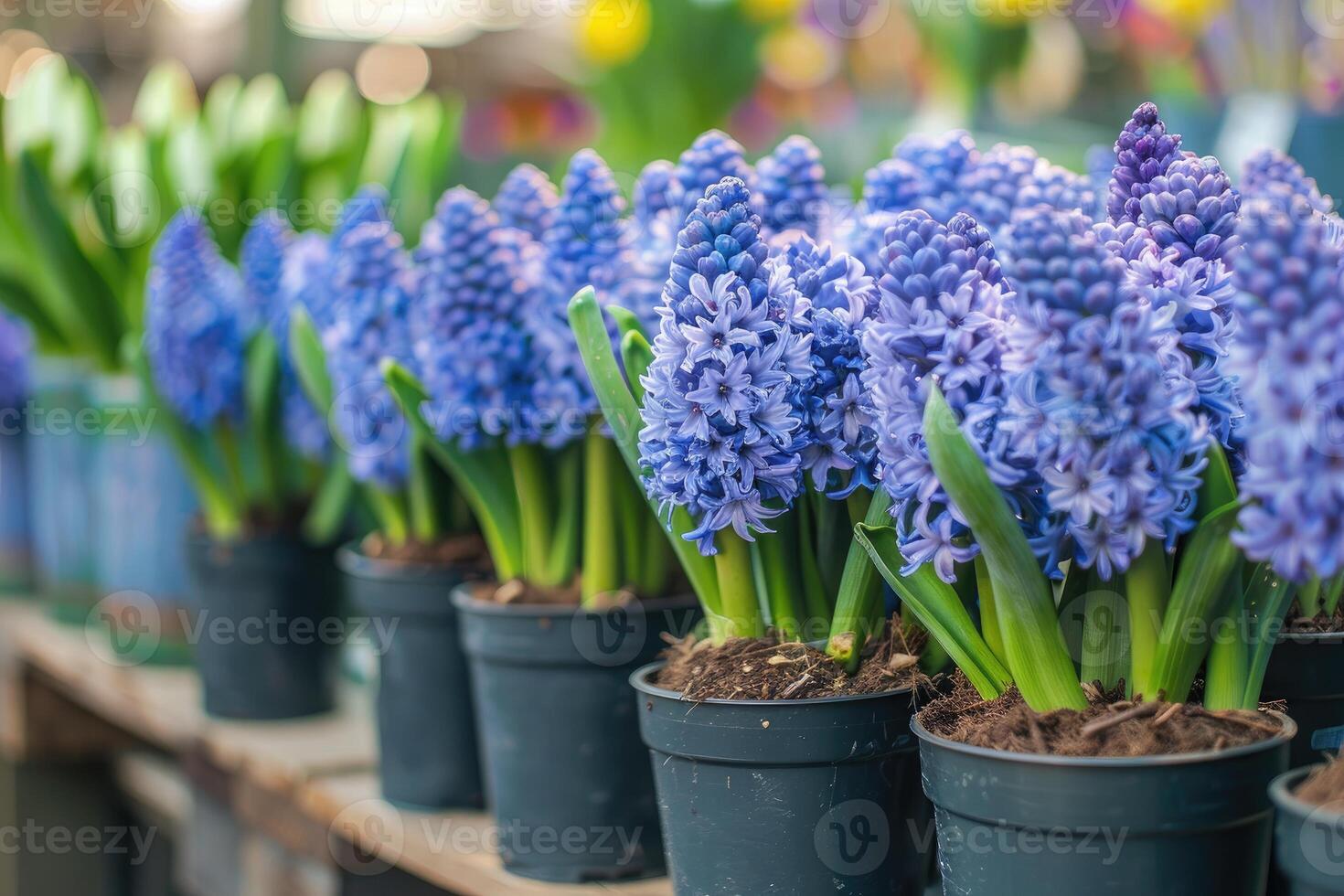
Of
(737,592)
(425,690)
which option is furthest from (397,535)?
(737,592)

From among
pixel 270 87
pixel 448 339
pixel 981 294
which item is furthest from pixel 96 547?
pixel 981 294

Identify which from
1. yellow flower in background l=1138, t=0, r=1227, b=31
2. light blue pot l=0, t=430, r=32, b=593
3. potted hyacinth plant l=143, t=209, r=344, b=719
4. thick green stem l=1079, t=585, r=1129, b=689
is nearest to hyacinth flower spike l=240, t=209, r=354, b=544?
potted hyacinth plant l=143, t=209, r=344, b=719

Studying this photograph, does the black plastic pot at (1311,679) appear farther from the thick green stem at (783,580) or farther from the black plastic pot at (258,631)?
the black plastic pot at (258,631)

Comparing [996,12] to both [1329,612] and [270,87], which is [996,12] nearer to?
[270,87]

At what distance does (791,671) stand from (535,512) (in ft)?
1.29

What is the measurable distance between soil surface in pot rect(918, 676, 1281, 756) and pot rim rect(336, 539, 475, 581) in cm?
69

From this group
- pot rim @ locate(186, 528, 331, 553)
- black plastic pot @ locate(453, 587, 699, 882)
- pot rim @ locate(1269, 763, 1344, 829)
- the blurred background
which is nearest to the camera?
pot rim @ locate(1269, 763, 1344, 829)

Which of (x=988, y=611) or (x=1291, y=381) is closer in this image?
(x=1291, y=381)

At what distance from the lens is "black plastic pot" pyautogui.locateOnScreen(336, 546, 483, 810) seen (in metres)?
1.33

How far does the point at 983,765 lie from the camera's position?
703 mm

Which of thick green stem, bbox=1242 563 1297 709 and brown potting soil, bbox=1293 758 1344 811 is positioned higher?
thick green stem, bbox=1242 563 1297 709

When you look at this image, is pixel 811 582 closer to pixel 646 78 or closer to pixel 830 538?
pixel 830 538

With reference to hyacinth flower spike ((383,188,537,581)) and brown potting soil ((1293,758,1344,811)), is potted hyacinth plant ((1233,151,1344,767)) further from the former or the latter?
hyacinth flower spike ((383,188,537,581))

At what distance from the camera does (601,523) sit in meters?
1.15
